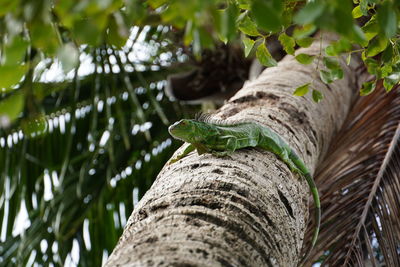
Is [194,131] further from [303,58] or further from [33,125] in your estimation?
[33,125]

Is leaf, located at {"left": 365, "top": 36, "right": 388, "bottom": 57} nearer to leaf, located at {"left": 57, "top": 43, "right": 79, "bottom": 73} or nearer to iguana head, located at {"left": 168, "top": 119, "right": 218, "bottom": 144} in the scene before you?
iguana head, located at {"left": 168, "top": 119, "right": 218, "bottom": 144}

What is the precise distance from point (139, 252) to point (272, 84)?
156 cm

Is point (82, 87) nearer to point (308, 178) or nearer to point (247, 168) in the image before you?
point (308, 178)

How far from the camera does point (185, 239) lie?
1.55 meters

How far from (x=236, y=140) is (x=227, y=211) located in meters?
0.56

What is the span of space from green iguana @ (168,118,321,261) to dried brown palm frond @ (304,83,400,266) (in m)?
0.53

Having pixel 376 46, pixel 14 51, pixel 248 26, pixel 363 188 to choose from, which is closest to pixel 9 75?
pixel 14 51

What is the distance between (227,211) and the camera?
1732 mm

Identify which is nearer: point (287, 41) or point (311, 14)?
point (311, 14)

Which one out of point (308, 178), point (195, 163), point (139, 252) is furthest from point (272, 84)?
point (139, 252)

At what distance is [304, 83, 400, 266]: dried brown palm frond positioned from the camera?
114 inches

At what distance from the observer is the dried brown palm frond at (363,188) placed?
2.88 m

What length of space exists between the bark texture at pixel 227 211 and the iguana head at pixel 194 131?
124 mm

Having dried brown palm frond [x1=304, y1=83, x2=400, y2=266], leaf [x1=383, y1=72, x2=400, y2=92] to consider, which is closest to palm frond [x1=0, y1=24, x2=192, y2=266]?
dried brown palm frond [x1=304, y1=83, x2=400, y2=266]
